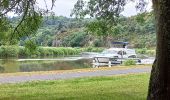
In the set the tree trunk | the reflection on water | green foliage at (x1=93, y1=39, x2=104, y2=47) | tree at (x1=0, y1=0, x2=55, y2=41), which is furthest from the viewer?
green foliage at (x1=93, y1=39, x2=104, y2=47)

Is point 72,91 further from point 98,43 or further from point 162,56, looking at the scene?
point 98,43

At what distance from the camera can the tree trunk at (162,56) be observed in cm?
991

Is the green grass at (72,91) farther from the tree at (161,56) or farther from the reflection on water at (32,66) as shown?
the reflection on water at (32,66)

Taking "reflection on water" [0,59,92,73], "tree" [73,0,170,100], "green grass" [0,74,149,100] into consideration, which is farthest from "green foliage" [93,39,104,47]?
"tree" [73,0,170,100]

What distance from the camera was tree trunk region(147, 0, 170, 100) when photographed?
991 cm

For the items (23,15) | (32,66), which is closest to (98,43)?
(32,66)

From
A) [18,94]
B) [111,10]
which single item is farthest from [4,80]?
[111,10]

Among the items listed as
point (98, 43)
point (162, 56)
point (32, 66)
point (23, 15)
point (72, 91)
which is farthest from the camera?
point (98, 43)

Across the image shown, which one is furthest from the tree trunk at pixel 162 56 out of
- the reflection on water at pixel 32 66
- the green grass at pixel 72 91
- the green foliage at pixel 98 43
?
the green foliage at pixel 98 43

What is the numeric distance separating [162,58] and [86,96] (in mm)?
5064

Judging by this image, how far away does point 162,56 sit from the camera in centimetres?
1007

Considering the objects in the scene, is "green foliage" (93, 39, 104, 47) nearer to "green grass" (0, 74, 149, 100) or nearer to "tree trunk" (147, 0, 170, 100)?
"green grass" (0, 74, 149, 100)

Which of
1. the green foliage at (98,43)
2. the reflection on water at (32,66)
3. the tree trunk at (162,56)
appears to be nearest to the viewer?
the tree trunk at (162,56)

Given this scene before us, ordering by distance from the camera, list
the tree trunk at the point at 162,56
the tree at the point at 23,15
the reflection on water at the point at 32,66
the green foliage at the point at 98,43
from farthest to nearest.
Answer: the green foliage at the point at 98,43 < the reflection on water at the point at 32,66 < the tree at the point at 23,15 < the tree trunk at the point at 162,56
